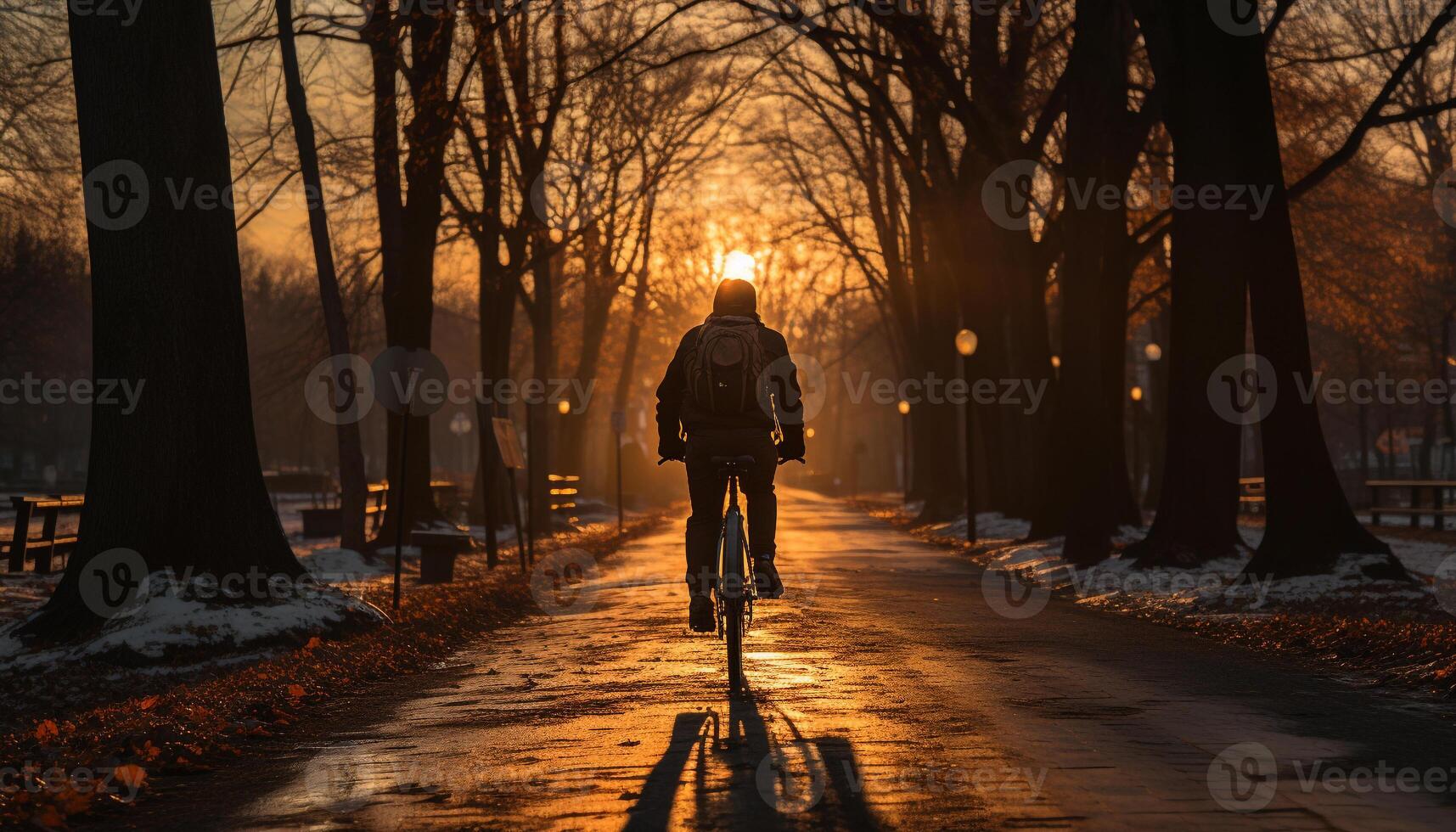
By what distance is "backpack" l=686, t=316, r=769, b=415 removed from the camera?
8.40 metres

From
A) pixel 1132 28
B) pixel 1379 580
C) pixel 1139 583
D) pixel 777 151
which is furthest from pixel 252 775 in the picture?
pixel 777 151

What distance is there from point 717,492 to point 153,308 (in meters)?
5.49

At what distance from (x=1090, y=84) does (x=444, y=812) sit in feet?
54.4

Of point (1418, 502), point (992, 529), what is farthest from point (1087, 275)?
point (1418, 502)

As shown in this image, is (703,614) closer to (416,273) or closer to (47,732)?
(47,732)

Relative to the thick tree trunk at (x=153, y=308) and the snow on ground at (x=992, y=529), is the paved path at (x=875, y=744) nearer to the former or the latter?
the thick tree trunk at (x=153, y=308)

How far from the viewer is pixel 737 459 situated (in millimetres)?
8453

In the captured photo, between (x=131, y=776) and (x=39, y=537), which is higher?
(x=39, y=537)

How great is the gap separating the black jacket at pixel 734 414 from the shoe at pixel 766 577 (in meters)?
0.69

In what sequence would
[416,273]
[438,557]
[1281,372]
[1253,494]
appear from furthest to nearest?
[1253,494] → [416,273] → [438,557] → [1281,372]

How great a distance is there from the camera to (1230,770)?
6.00m

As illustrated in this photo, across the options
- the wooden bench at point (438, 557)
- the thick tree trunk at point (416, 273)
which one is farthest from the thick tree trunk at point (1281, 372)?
the thick tree trunk at point (416, 273)

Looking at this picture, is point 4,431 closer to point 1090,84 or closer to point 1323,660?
point 1090,84

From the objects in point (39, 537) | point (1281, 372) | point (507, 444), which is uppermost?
point (1281, 372)
